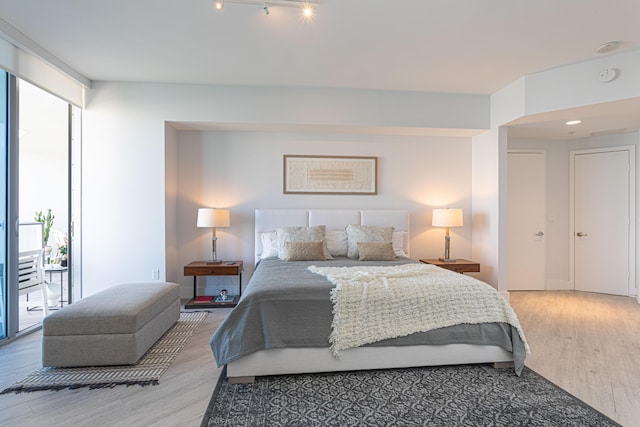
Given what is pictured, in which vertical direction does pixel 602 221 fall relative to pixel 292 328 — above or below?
above

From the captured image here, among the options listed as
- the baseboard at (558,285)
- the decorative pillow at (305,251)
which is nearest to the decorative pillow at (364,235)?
the decorative pillow at (305,251)

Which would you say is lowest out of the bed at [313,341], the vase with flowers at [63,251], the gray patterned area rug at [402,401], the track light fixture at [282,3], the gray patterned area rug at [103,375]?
the gray patterned area rug at [402,401]

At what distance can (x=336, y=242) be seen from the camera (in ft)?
14.1

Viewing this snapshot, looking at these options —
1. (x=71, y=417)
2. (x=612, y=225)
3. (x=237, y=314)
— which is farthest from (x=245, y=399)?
(x=612, y=225)

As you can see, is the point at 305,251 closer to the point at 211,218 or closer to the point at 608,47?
the point at 211,218

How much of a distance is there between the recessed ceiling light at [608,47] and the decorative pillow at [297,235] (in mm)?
3291

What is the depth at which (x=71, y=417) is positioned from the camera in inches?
75.3

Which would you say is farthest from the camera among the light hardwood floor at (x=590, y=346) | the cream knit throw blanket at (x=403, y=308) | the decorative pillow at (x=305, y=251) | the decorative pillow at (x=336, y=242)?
the decorative pillow at (x=336, y=242)

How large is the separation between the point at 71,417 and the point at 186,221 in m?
2.83

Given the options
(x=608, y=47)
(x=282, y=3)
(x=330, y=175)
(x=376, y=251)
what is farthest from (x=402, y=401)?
(x=608, y=47)

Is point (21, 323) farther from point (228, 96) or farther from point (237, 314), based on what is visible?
point (228, 96)

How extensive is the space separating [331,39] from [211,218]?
242cm

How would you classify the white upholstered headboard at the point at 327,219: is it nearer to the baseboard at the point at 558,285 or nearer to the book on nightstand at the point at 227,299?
the book on nightstand at the point at 227,299

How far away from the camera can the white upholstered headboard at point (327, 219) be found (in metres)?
4.47
